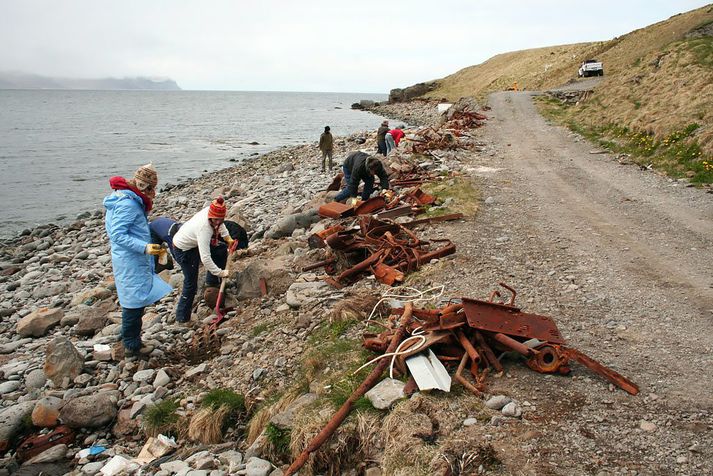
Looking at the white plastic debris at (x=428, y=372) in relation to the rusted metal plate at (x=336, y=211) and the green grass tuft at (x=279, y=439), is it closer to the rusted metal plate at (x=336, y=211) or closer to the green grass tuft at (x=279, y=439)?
the green grass tuft at (x=279, y=439)

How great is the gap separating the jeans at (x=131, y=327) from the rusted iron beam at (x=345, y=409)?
346 centimetres

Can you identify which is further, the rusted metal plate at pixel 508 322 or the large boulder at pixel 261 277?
the large boulder at pixel 261 277

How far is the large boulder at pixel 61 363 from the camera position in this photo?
6.59 meters

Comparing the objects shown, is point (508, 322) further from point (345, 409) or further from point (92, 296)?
point (92, 296)

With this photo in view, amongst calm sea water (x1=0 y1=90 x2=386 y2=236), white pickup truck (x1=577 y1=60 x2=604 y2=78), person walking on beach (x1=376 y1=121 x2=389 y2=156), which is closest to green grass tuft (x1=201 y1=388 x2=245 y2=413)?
person walking on beach (x1=376 y1=121 x2=389 y2=156)

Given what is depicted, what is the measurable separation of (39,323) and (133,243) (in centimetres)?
396

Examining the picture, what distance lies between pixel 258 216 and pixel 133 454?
9329 millimetres

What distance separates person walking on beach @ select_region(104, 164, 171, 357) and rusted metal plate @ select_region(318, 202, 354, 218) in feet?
14.3

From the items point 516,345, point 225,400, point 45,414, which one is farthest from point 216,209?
point 516,345

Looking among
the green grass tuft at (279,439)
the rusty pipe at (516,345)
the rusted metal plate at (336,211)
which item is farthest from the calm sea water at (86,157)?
the rusty pipe at (516,345)

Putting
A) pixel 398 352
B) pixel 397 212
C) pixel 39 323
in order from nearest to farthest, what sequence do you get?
1. pixel 398 352
2. pixel 39 323
3. pixel 397 212

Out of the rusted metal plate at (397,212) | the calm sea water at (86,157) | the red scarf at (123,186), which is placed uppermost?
the red scarf at (123,186)

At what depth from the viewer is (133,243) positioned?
6.31 m

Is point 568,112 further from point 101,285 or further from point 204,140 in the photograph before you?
point 204,140
